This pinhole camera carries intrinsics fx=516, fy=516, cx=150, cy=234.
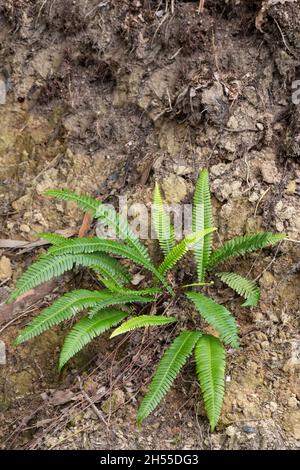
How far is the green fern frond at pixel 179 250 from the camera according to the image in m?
3.50

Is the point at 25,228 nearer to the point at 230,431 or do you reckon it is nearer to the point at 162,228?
the point at 162,228

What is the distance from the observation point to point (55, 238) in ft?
12.6

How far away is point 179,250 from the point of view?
3.58m

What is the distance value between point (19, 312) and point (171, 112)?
→ 2.01m

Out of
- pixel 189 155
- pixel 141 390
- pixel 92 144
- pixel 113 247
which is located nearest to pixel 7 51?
pixel 92 144

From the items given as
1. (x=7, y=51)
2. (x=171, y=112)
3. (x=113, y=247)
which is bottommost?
(x=113, y=247)

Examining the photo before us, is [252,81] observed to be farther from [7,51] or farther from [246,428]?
[246,428]

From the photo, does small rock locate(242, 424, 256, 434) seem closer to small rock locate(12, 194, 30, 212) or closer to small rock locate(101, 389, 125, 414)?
small rock locate(101, 389, 125, 414)

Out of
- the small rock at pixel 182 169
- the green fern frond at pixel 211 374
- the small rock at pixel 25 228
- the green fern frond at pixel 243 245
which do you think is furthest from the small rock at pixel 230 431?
the small rock at pixel 25 228

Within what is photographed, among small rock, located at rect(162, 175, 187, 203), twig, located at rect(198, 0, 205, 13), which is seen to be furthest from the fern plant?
twig, located at rect(198, 0, 205, 13)

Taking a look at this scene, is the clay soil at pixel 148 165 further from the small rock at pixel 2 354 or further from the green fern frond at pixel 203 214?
the green fern frond at pixel 203 214

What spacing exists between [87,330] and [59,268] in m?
0.47

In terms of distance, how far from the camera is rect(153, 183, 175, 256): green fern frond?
12.5 ft

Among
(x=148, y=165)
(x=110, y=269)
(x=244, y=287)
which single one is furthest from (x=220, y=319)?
(x=148, y=165)
